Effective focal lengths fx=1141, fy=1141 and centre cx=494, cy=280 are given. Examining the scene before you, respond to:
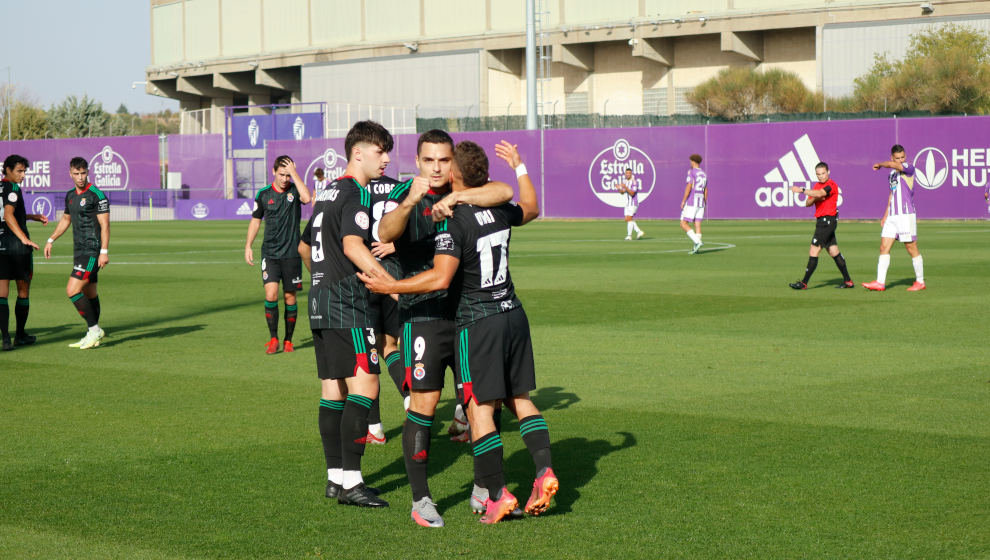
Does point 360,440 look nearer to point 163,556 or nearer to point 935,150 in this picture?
point 163,556

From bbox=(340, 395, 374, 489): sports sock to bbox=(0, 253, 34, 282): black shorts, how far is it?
8145mm

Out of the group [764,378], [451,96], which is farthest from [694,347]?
[451,96]

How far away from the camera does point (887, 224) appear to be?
57.3ft

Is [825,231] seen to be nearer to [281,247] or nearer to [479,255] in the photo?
[281,247]

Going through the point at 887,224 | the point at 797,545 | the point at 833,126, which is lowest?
the point at 797,545

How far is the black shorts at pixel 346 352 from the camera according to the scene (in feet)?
21.0

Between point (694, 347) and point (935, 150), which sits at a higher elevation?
point (935, 150)

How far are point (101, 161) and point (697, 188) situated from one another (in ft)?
146

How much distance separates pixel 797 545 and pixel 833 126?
121 ft

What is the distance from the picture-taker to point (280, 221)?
1230cm

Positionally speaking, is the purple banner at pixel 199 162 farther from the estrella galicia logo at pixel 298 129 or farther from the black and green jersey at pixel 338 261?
the black and green jersey at pixel 338 261

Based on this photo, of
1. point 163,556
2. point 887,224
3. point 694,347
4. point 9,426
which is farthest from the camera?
point 887,224

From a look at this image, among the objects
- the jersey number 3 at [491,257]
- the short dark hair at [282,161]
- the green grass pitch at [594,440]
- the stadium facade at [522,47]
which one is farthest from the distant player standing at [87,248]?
the stadium facade at [522,47]

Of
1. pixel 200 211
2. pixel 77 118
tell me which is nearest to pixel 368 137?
pixel 200 211
